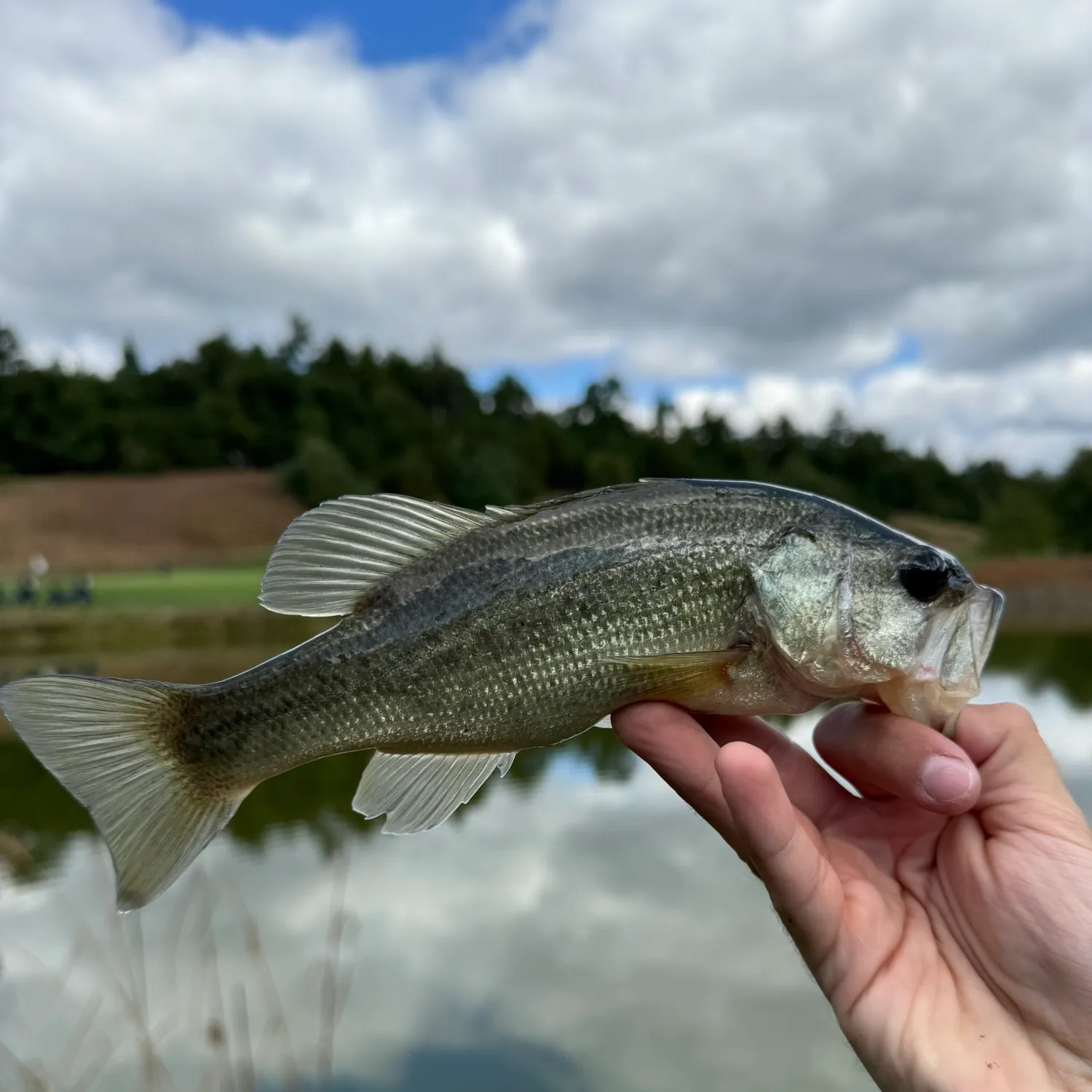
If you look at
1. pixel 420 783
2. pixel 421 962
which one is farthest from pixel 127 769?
pixel 421 962

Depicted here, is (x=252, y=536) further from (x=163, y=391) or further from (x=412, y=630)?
(x=412, y=630)

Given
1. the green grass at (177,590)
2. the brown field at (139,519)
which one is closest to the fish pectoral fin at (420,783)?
the green grass at (177,590)

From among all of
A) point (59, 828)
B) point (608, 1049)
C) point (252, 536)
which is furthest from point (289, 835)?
point (252, 536)

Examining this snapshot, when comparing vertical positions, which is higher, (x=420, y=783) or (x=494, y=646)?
(x=494, y=646)

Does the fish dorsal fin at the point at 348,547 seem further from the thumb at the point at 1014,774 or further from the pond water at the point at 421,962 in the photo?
the pond water at the point at 421,962

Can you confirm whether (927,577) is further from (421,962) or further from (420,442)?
(420,442)

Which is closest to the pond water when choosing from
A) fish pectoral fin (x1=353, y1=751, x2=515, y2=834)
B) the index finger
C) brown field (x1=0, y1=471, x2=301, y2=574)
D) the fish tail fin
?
the fish tail fin
